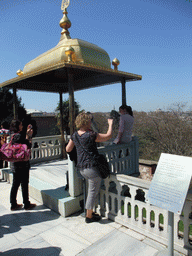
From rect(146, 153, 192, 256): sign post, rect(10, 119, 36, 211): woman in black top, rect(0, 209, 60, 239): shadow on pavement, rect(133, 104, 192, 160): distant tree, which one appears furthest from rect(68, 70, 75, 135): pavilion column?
rect(133, 104, 192, 160): distant tree

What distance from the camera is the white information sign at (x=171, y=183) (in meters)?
1.87

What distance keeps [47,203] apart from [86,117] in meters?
2.26

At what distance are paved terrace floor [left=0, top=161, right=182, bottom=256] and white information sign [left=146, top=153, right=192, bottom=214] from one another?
0.96m

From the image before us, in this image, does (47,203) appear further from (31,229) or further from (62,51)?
(62,51)

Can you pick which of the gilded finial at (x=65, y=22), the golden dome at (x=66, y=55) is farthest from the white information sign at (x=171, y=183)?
the gilded finial at (x=65, y=22)

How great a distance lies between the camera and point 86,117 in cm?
294

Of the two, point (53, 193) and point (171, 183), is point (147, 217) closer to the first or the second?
point (171, 183)

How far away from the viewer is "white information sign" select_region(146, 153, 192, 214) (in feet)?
6.14

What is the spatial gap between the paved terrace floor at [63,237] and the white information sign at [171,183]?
0.96 m

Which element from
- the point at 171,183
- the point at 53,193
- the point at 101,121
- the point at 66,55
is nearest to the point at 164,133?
the point at 101,121

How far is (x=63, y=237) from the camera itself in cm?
286

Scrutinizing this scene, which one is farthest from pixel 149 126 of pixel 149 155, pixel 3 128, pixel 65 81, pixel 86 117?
pixel 86 117

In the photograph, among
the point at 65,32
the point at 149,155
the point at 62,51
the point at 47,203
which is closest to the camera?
the point at 47,203

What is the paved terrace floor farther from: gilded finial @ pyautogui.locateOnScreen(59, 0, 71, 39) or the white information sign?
gilded finial @ pyautogui.locateOnScreen(59, 0, 71, 39)
